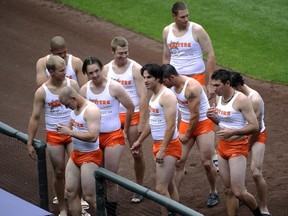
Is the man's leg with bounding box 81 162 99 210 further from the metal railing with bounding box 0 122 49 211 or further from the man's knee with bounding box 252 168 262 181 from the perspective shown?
the man's knee with bounding box 252 168 262 181

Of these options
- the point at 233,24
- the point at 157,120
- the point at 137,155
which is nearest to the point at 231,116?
the point at 157,120

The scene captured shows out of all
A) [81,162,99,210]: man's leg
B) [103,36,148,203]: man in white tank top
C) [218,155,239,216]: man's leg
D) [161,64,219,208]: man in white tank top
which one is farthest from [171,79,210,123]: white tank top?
[81,162,99,210]: man's leg

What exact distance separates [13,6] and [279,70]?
5.94 metres

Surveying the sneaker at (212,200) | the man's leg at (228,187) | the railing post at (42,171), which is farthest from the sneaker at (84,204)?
the man's leg at (228,187)

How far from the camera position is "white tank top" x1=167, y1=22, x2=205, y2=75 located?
1332cm

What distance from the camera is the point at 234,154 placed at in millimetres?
11422

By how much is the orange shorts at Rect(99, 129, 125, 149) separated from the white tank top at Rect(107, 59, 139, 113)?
772 millimetres

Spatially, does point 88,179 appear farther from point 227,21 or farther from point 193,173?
point 227,21

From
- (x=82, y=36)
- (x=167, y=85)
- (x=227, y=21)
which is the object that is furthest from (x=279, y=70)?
(x=167, y=85)

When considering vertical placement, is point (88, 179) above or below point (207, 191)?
above

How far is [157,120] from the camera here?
38.2ft

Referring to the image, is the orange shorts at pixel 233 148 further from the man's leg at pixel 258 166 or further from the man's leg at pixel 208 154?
the man's leg at pixel 208 154

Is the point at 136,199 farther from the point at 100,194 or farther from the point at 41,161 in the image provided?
the point at 41,161

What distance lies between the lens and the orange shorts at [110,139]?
11.8 meters
